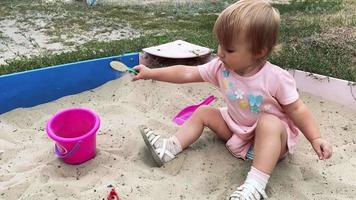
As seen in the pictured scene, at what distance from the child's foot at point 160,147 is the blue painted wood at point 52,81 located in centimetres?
79

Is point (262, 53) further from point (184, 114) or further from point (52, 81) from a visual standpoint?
point (52, 81)

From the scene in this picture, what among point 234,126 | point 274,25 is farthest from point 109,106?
point 274,25

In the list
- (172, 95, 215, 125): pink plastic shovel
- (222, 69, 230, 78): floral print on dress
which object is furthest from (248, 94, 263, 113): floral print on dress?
(172, 95, 215, 125): pink plastic shovel

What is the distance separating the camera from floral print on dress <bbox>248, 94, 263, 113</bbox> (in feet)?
5.90

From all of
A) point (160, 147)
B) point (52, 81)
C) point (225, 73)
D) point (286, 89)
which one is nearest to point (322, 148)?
point (286, 89)

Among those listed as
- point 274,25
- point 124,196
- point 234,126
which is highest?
point 274,25

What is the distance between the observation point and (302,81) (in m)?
2.53

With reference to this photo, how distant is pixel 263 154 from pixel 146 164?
48 cm

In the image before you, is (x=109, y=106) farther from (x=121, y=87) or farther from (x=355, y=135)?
(x=355, y=135)

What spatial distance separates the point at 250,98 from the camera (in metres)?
1.81

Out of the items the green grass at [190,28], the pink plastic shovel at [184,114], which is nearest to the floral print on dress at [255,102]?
the pink plastic shovel at [184,114]

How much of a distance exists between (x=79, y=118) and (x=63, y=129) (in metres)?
0.08

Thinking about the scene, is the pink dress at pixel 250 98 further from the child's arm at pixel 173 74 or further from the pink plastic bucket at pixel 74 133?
the pink plastic bucket at pixel 74 133

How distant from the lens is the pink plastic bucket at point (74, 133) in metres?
1.80
